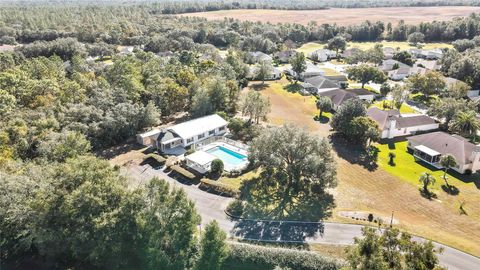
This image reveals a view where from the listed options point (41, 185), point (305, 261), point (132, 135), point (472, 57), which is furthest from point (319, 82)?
point (41, 185)

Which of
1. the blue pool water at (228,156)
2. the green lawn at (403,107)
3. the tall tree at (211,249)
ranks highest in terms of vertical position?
the tall tree at (211,249)

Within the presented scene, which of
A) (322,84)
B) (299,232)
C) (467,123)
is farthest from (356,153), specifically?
(322,84)

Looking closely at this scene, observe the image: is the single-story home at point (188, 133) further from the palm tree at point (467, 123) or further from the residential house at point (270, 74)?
the palm tree at point (467, 123)

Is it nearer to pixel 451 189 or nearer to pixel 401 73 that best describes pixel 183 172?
pixel 451 189

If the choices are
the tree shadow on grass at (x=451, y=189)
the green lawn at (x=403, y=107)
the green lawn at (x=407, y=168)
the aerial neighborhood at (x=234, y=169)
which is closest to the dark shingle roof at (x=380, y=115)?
the aerial neighborhood at (x=234, y=169)

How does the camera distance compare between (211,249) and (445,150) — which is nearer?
(211,249)

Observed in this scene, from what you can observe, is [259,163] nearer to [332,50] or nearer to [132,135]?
[132,135]
